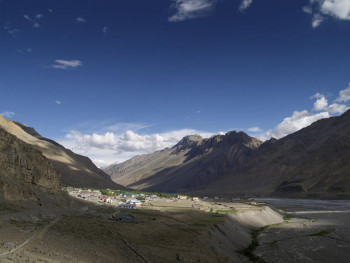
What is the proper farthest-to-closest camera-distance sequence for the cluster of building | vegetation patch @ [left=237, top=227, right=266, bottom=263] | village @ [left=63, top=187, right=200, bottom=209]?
village @ [left=63, top=187, right=200, bottom=209] < the cluster of building < vegetation patch @ [left=237, top=227, right=266, bottom=263]

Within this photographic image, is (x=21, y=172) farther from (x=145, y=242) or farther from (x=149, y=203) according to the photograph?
(x=149, y=203)

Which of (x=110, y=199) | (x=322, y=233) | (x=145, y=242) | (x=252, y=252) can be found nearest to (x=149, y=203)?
(x=110, y=199)

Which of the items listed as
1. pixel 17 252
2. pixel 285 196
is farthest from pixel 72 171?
pixel 17 252

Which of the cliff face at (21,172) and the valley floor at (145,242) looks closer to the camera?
the valley floor at (145,242)

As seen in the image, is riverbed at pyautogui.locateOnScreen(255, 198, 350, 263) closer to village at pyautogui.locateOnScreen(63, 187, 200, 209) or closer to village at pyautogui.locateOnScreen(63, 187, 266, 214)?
village at pyautogui.locateOnScreen(63, 187, 266, 214)

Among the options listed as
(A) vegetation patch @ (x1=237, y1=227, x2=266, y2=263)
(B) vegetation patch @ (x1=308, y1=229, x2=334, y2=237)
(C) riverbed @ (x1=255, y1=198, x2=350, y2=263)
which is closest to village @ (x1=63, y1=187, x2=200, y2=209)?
(A) vegetation patch @ (x1=237, y1=227, x2=266, y2=263)

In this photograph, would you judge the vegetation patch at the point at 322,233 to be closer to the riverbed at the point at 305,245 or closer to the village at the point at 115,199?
the riverbed at the point at 305,245

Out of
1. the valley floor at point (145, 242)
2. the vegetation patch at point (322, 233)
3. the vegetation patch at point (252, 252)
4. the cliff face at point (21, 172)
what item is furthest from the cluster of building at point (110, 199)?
the vegetation patch at point (322, 233)

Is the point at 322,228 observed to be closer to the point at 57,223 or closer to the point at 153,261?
the point at 153,261
